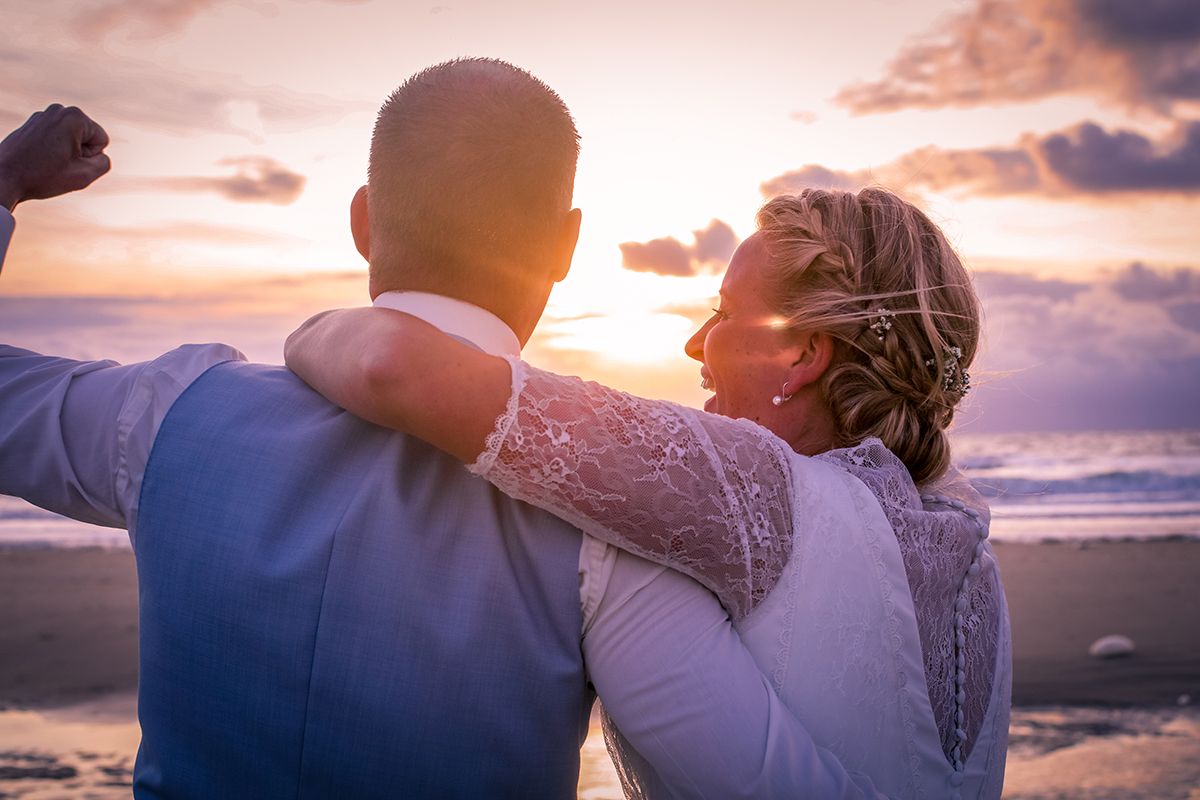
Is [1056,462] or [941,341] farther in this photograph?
[1056,462]

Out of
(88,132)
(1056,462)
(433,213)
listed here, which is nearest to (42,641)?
(88,132)

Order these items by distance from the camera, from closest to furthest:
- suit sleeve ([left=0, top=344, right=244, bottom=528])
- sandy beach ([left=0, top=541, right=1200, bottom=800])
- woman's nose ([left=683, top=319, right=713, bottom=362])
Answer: suit sleeve ([left=0, top=344, right=244, bottom=528]) < woman's nose ([left=683, top=319, right=713, bottom=362]) < sandy beach ([left=0, top=541, right=1200, bottom=800])

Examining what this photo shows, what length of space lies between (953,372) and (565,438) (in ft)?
4.54

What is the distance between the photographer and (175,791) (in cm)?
167

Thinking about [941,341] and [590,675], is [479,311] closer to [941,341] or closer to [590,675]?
[590,675]

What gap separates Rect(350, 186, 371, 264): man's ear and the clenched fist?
0.56 metres

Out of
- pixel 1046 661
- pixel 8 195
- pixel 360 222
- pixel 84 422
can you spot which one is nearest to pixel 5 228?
pixel 8 195

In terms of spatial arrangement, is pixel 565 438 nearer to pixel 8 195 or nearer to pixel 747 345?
pixel 747 345

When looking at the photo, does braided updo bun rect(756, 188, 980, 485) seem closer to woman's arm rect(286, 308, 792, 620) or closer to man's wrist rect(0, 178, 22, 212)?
woman's arm rect(286, 308, 792, 620)

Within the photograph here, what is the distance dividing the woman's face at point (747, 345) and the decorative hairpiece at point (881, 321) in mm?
207

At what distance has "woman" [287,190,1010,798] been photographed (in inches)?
63.9

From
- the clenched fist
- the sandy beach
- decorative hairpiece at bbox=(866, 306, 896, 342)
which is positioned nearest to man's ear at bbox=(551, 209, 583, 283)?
decorative hairpiece at bbox=(866, 306, 896, 342)

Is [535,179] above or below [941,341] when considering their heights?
above

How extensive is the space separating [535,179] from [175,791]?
1.24 meters
